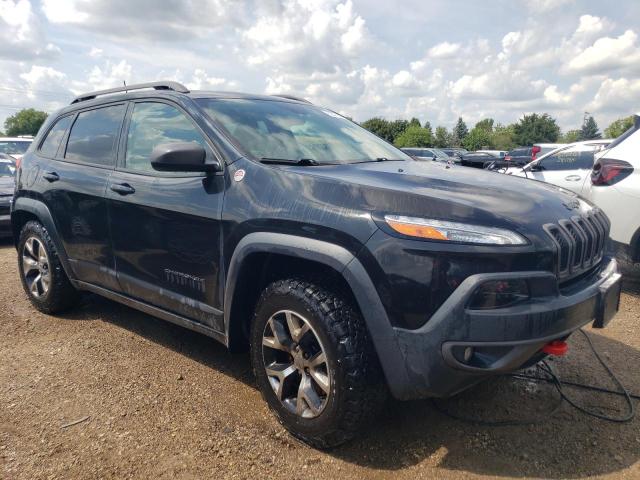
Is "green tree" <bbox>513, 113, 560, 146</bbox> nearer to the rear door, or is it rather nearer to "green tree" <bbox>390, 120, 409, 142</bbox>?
"green tree" <bbox>390, 120, 409, 142</bbox>

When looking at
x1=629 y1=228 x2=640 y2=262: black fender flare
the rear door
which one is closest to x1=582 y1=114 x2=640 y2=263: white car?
→ x1=629 y1=228 x2=640 y2=262: black fender flare

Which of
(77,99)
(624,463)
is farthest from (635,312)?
(77,99)

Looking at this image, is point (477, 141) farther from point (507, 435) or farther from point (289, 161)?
point (507, 435)

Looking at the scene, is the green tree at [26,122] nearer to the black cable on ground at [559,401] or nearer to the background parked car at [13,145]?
the background parked car at [13,145]

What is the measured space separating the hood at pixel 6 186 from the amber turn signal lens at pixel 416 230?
8173mm

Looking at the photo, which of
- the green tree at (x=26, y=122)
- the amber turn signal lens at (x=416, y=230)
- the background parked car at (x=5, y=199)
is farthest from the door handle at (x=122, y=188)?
the green tree at (x=26, y=122)

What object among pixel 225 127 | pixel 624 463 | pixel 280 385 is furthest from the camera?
pixel 225 127

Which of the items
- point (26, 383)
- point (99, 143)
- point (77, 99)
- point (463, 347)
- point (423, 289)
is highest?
point (77, 99)

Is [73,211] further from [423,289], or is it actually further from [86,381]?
[423,289]

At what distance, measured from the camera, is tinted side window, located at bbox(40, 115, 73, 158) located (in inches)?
172

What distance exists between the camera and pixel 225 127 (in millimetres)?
3072

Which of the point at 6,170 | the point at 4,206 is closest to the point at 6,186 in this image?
the point at 4,206

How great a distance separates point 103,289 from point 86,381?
76cm

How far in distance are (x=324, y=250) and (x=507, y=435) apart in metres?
1.40
